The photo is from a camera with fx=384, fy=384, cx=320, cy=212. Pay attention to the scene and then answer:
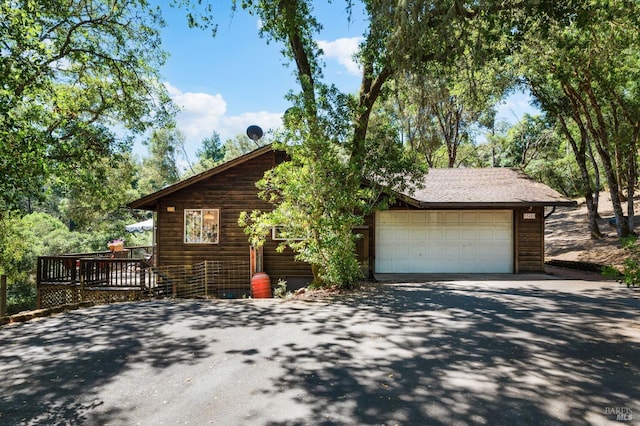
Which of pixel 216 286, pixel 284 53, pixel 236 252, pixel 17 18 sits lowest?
pixel 216 286

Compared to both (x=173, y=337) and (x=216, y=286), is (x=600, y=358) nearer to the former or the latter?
(x=173, y=337)

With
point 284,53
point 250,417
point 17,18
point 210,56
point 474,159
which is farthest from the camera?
point 474,159

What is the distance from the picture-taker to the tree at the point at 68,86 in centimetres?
653

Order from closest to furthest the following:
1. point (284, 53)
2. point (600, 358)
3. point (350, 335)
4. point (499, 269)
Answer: point (600, 358), point (350, 335), point (284, 53), point (499, 269)

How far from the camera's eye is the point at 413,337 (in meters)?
5.27

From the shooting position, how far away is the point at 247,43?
12.5 m

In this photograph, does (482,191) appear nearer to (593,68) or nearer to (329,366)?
(593,68)

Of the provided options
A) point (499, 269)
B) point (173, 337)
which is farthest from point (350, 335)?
point (499, 269)

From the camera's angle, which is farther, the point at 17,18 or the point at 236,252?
the point at 236,252

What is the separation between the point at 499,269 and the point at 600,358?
863 centimetres

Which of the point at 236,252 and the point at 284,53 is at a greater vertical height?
the point at 284,53

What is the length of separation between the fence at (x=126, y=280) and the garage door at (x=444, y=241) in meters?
4.71

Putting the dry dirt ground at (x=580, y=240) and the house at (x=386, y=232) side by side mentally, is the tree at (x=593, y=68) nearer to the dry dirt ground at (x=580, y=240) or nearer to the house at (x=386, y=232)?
the dry dirt ground at (x=580, y=240)

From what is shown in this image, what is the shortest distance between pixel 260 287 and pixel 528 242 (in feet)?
28.3
